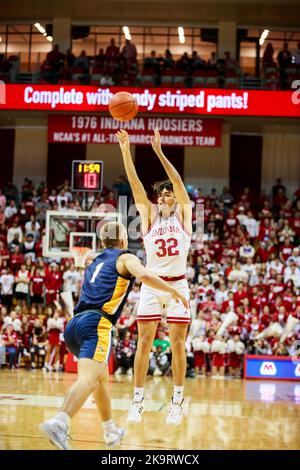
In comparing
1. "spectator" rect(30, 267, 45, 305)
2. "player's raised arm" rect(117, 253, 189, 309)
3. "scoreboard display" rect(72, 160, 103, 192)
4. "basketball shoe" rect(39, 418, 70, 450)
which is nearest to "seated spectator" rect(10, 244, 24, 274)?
"spectator" rect(30, 267, 45, 305)

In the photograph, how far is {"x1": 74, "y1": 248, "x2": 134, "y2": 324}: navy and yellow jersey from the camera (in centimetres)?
723

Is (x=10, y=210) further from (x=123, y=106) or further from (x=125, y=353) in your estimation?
(x=123, y=106)

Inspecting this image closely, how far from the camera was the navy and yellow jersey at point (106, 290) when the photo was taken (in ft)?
23.7

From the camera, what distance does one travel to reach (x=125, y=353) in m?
19.1

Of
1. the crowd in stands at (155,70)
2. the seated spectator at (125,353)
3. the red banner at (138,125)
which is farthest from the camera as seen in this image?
the crowd in stands at (155,70)

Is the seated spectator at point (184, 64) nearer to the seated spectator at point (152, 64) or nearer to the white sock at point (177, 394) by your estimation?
the seated spectator at point (152, 64)

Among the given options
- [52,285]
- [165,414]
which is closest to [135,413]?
[165,414]

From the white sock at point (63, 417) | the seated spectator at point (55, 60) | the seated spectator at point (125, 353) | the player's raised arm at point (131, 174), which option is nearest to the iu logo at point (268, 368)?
the seated spectator at point (125, 353)

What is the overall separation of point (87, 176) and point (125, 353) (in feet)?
15.4

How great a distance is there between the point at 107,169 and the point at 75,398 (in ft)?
83.8

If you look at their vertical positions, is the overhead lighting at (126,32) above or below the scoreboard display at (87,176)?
above

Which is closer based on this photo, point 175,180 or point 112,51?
point 175,180

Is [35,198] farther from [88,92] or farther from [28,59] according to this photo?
[28,59]

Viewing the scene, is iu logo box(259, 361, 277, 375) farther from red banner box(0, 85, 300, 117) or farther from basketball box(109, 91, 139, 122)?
basketball box(109, 91, 139, 122)
